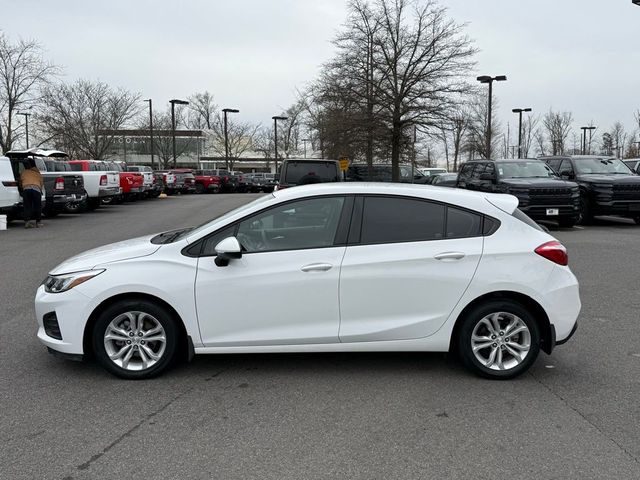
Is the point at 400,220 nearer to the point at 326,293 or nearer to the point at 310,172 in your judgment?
the point at 326,293

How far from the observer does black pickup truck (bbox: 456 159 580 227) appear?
14125mm

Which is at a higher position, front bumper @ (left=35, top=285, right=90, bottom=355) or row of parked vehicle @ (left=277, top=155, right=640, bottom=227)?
row of parked vehicle @ (left=277, top=155, right=640, bottom=227)

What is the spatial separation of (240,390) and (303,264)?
107 cm

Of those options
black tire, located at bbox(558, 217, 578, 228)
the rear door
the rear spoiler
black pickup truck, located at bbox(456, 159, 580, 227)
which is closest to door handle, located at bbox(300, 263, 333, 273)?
the rear door

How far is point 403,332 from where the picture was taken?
4.47 meters

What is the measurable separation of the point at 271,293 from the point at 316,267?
40 cm

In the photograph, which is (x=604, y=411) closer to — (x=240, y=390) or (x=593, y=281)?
(x=240, y=390)

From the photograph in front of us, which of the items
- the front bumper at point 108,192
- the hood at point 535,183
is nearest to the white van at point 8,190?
the front bumper at point 108,192

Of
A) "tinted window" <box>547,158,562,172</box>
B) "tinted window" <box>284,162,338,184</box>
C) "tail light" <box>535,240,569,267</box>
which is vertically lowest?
"tail light" <box>535,240,569,267</box>

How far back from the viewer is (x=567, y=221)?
1485 cm

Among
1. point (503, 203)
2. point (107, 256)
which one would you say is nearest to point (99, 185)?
point (107, 256)

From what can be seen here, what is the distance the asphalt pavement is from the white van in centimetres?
1120

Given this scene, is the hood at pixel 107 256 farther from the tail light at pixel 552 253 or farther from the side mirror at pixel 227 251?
the tail light at pixel 552 253

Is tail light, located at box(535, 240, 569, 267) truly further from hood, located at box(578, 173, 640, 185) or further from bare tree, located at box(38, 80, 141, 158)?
bare tree, located at box(38, 80, 141, 158)
